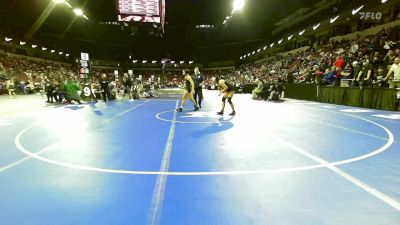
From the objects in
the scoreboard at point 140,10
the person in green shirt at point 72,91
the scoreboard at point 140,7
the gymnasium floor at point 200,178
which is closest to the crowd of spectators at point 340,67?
the person in green shirt at point 72,91

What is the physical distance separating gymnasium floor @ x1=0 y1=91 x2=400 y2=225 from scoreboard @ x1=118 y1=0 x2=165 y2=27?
12726 mm

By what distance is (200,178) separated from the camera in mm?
4305

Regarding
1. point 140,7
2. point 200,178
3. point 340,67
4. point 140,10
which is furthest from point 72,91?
point 340,67

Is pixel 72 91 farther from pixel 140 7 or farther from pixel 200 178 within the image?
pixel 200 178

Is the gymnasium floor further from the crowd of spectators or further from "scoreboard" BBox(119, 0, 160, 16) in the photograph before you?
"scoreboard" BBox(119, 0, 160, 16)

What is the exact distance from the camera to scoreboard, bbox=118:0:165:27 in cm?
1866

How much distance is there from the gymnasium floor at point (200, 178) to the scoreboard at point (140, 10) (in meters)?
12.7

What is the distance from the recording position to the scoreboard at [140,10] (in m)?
18.7

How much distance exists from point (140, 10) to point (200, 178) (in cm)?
1670

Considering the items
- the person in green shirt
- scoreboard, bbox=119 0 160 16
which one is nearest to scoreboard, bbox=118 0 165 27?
scoreboard, bbox=119 0 160 16

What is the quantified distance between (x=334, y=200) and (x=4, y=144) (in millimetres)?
6539

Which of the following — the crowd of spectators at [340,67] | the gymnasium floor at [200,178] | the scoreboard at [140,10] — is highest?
the scoreboard at [140,10]

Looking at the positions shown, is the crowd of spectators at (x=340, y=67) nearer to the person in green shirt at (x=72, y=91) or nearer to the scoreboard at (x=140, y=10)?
the person in green shirt at (x=72, y=91)

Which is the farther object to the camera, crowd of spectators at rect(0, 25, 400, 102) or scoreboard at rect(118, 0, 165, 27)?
scoreboard at rect(118, 0, 165, 27)
